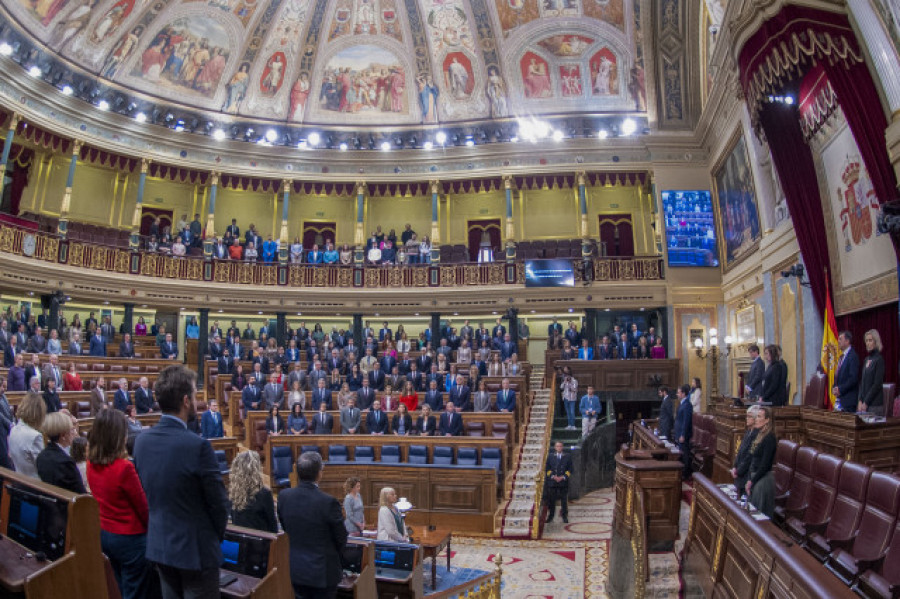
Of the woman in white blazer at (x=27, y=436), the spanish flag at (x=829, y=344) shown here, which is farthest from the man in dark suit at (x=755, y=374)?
the woman in white blazer at (x=27, y=436)

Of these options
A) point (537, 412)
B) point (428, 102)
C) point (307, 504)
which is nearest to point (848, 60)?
point (307, 504)

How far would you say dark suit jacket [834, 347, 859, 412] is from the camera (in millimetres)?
6715

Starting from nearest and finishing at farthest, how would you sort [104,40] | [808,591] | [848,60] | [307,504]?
[808,591], [307,504], [848,60], [104,40]

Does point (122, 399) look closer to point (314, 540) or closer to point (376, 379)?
point (376, 379)

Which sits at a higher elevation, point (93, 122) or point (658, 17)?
point (658, 17)

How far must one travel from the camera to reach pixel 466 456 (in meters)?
10.5

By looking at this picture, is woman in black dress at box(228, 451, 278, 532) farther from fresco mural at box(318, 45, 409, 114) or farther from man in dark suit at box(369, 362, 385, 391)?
fresco mural at box(318, 45, 409, 114)

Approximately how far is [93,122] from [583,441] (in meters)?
15.5

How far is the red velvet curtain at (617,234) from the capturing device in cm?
2164

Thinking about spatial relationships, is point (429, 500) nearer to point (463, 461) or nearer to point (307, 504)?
point (463, 461)

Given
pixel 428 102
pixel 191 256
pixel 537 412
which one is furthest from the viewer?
pixel 428 102

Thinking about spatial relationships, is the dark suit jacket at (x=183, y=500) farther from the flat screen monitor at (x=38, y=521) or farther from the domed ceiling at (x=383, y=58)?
the domed ceiling at (x=383, y=58)

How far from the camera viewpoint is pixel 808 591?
2516 millimetres

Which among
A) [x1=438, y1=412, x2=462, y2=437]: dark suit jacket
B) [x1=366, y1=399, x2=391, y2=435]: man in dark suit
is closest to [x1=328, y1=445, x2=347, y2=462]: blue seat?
[x1=366, y1=399, x2=391, y2=435]: man in dark suit
